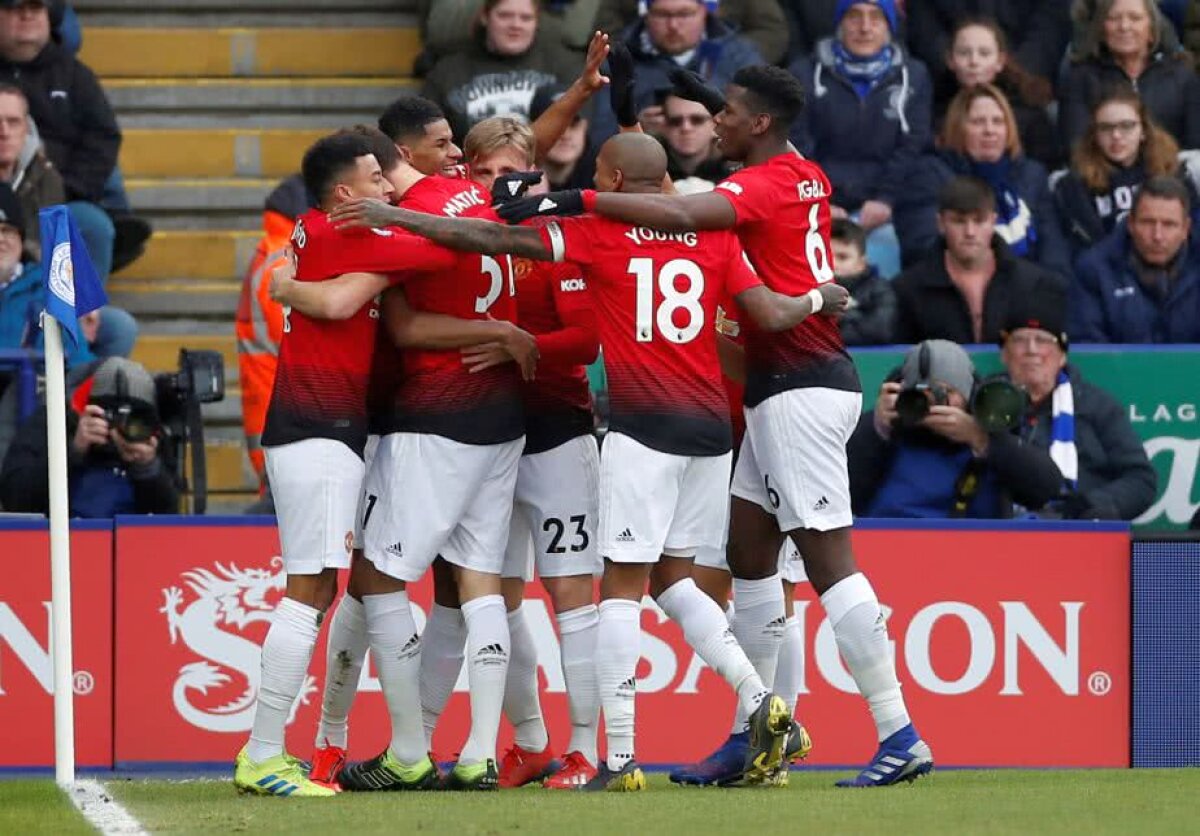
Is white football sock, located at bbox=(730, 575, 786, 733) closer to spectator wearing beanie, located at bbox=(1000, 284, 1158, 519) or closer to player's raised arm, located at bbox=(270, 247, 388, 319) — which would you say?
player's raised arm, located at bbox=(270, 247, 388, 319)

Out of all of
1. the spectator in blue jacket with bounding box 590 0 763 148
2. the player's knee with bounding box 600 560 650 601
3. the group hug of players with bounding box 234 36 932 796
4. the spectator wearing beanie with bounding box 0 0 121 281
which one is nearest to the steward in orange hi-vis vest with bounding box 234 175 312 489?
the spectator wearing beanie with bounding box 0 0 121 281

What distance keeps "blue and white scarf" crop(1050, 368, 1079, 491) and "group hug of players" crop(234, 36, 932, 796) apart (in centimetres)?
295

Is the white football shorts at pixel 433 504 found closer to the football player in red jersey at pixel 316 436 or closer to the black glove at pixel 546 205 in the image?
the football player in red jersey at pixel 316 436

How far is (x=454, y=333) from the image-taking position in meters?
9.39

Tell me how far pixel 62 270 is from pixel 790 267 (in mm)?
2629

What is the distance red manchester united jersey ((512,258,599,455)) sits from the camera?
9.66 metres

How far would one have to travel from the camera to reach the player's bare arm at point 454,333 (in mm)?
9391

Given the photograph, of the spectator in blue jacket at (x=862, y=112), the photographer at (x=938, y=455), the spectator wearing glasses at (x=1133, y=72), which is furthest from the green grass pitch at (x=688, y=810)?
the spectator wearing glasses at (x=1133, y=72)

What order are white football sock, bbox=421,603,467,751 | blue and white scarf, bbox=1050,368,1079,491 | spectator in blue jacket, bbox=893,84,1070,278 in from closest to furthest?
white football sock, bbox=421,603,467,751 < blue and white scarf, bbox=1050,368,1079,491 < spectator in blue jacket, bbox=893,84,1070,278

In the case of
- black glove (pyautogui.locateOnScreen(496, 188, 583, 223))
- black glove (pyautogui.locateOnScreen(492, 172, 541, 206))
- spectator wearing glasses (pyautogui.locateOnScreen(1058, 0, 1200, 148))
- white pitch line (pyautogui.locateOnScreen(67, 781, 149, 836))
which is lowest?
white pitch line (pyautogui.locateOnScreen(67, 781, 149, 836))

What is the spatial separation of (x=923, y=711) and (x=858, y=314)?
255 centimetres

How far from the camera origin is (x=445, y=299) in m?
9.47

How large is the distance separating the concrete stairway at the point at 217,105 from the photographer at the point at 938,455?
15.1 ft

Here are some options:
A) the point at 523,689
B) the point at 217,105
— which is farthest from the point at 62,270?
the point at 217,105
